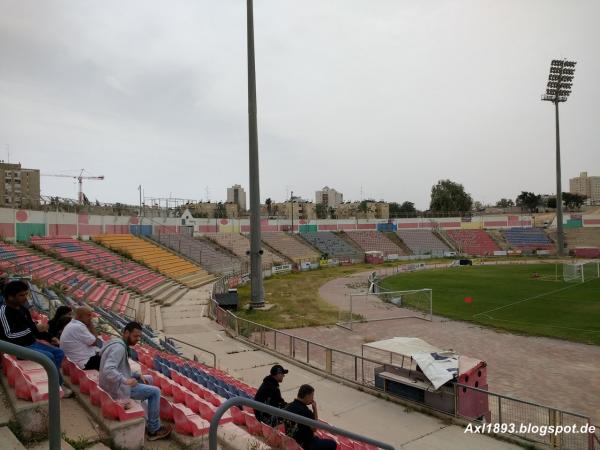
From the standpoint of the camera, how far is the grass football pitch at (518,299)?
2067 centimetres

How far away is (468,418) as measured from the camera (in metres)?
9.37

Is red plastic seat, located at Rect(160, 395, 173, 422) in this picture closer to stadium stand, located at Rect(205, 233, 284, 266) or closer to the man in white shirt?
the man in white shirt

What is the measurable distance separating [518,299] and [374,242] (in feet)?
156

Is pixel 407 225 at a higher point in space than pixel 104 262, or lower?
higher

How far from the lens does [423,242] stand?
77875mm

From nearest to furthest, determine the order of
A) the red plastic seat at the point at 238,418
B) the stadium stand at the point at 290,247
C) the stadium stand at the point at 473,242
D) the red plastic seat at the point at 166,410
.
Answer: the red plastic seat at the point at 166,410 < the red plastic seat at the point at 238,418 < the stadium stand at the point at 290,247 < the stadium stand at the point at 473,242

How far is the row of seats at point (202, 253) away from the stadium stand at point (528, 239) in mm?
51361

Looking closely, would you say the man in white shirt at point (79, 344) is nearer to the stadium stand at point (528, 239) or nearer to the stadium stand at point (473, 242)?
the stadium stand at point (473, 242)

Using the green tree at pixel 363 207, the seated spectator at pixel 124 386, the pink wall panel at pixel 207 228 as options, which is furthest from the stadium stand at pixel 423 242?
the green tree at pixel 363 207

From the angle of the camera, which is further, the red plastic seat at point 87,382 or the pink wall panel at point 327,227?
the pink wall panel at point 327,227

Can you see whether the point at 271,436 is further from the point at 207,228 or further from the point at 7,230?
the point at 207,228

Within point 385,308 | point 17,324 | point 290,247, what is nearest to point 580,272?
point 385,308

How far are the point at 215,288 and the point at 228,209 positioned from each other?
117 metres

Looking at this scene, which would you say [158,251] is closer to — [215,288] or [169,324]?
[215,288]
